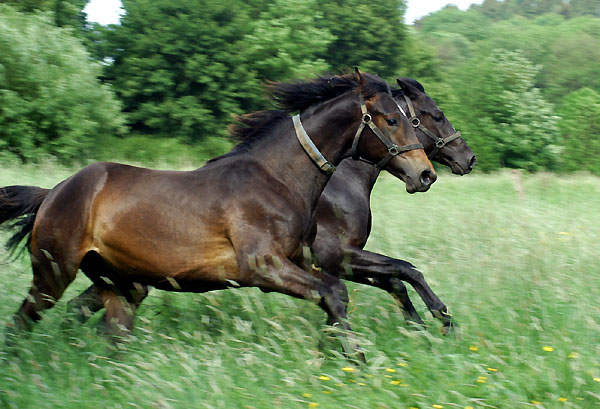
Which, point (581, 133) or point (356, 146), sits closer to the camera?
point (356, 146)

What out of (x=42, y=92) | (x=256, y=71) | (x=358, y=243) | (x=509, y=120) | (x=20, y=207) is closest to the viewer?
(x=20, y=207)

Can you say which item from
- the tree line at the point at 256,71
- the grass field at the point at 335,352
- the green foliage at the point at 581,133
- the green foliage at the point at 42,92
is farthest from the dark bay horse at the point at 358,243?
the green foliage at the point at 581,133

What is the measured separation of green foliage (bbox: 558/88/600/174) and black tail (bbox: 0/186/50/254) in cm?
3885

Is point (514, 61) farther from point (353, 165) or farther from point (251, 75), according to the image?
point (353, 165)

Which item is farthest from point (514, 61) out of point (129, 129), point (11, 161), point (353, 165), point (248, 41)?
point (353, 165)

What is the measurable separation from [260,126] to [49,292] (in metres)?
1.89

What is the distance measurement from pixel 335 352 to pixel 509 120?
34.4 meters

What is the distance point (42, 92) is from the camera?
25.4 m

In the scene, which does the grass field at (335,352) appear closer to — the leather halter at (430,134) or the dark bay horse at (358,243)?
the dark bay horse at (358,243)

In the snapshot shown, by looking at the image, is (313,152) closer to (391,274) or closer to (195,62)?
(391,274)

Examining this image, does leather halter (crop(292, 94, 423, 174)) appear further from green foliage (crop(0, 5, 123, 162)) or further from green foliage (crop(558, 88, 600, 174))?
green foliage (crop(558, 88, 600, 174))

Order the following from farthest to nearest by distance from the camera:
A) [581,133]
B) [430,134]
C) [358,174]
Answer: [581,133]
[430,134]
[358,174]

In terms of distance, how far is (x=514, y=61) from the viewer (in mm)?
38469

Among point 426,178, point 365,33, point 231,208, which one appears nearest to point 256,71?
point 365,33
